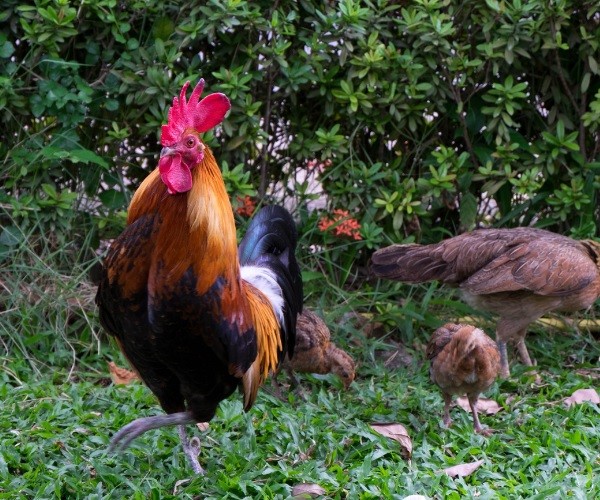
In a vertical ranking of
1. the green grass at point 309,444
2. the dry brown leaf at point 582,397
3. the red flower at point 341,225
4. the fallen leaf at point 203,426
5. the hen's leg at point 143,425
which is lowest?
the fallen leaf at point 203,426

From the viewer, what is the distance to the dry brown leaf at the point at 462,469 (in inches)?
194

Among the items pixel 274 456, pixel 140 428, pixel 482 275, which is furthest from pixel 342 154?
pixel 140 428

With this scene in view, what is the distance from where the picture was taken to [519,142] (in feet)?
24.1

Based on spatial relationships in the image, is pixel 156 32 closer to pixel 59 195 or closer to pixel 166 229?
pixel 59 195

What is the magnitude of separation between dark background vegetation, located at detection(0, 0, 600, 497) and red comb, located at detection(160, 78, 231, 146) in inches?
95.2

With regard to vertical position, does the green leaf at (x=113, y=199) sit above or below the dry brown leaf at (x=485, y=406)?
above

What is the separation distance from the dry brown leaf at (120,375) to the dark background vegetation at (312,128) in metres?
0.30

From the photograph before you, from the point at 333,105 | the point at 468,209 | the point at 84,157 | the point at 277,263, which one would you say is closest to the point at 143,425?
the point at 277,263

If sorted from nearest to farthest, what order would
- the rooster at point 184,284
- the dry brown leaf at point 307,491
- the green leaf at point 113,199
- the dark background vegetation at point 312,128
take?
the rooster at point 184,284, the dry brown leaf at point 307,491, the dark background vegetation at point 312,128, the green leaf at point 113,199

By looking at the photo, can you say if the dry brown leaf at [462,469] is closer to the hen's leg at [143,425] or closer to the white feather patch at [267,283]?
the white feather patch at [267,283]

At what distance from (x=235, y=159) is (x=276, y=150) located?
1.40ft

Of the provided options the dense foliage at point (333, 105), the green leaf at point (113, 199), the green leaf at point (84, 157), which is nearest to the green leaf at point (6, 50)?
the dense foliage at point (333, 105)

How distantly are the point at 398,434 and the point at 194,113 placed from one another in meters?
2.25

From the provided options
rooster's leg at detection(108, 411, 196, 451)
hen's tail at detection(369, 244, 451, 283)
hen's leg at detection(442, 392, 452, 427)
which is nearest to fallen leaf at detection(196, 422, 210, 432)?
rooster's leg at detection(108, 411, 196, 451)
